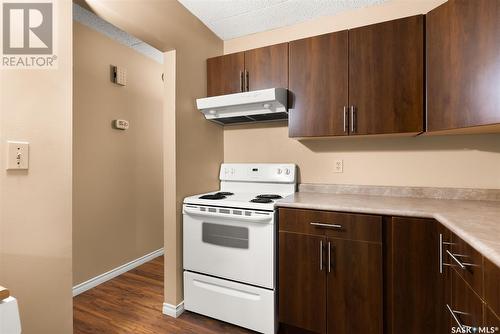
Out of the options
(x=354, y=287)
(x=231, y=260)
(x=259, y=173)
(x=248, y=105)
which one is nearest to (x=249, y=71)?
(x=248, y=105)

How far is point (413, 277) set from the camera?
140 centimetres

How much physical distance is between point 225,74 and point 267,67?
400 millimetres

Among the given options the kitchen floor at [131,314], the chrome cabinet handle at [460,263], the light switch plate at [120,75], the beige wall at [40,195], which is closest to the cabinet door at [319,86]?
the chrome cabinet handle at [460,263]

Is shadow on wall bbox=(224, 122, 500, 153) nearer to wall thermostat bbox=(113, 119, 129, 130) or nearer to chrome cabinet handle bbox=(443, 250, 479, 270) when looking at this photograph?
chrome cabinet handle bbox=(443, 250, 479, 270)

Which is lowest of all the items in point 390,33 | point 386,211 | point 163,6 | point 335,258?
point 335,258

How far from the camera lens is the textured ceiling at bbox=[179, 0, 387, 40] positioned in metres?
2.01

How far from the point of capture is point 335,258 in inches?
61.7

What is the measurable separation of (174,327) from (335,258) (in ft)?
4.07

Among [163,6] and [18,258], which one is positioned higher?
[163,6]

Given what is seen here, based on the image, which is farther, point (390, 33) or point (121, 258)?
point (121, 258)

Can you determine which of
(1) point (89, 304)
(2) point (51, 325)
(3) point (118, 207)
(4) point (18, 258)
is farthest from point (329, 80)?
(1) point (89, 304)

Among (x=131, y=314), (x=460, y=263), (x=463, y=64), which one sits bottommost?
(x=131, y=314)

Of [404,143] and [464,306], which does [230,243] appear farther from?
[404,143]

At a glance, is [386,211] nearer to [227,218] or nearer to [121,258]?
[227,218]
